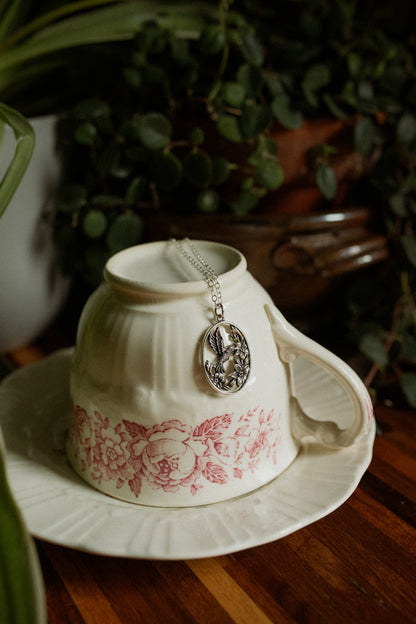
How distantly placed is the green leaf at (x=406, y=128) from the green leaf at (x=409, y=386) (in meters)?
0.28

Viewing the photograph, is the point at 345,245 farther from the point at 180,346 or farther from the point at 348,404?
the point at 180,346

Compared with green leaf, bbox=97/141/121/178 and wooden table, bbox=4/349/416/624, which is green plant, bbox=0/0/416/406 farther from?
wooden table, bbox=4/349/416/624

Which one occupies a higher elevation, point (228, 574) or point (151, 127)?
point (151, 127)

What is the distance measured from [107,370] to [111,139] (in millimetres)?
356

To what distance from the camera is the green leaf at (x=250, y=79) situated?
26.1 inches

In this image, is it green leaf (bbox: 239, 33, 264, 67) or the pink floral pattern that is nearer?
the pink floral pattern

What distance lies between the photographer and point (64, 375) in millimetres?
654

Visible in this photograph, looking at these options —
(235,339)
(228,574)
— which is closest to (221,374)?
(235,339)

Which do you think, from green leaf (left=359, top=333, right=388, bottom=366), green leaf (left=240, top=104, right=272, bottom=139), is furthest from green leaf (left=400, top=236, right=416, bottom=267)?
green leaf (left=240, top=104, right=272, bottom=139)

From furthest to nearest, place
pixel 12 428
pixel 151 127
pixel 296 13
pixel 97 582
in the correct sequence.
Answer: pixel 296 13 → pixel 151 127 → pixel 12 428 → pixel 97 582

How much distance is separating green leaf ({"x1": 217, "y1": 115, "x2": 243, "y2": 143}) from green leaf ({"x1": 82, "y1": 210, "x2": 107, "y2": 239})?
169 millimetres

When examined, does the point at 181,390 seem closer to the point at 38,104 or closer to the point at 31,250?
the point at 31,250

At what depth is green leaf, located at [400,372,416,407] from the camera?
2.21 feet

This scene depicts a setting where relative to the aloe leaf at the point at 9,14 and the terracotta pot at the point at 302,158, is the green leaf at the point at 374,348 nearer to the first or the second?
the terracotta pot at the point at 302,158
